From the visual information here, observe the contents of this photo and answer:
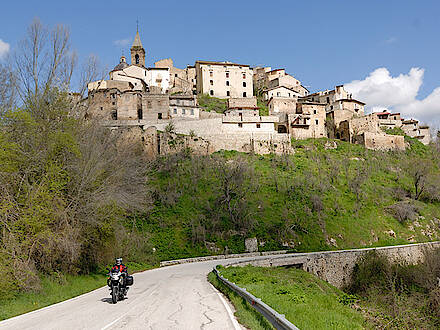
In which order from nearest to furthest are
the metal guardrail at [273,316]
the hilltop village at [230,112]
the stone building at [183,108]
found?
the metal guardrail at [273,316]
the hilltop village at [230,112]
the stone building at [183,108]

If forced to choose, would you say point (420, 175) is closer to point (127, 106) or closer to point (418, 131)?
point (418, 131)

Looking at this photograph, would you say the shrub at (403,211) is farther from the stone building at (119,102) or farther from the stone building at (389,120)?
the stone building at (119,102)

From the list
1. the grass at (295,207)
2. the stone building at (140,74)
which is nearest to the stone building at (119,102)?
the stone building at (140,74)

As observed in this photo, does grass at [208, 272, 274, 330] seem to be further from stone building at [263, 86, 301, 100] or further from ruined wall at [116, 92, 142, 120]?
stone building at [263, 86, 301, 100]

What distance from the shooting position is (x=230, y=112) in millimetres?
67625

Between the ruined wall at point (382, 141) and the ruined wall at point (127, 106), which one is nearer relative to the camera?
the ruined wall at point (127, 106)

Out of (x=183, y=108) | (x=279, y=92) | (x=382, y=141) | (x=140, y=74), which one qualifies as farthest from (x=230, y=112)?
(x=382, y=141)

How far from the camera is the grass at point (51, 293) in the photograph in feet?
37.2

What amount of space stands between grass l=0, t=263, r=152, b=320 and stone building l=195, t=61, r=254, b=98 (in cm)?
7045

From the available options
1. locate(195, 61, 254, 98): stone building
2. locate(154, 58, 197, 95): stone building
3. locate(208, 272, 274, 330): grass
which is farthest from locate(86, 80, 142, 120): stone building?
locate(208, 272, 274, 330): grass

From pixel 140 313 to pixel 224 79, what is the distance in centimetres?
8104

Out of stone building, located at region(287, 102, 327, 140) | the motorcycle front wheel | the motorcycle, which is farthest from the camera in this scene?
stone building, located at region(287, 102, 327, 140)

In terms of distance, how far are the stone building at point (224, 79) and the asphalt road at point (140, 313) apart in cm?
7519

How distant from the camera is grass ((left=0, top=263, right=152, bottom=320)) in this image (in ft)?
37.2
